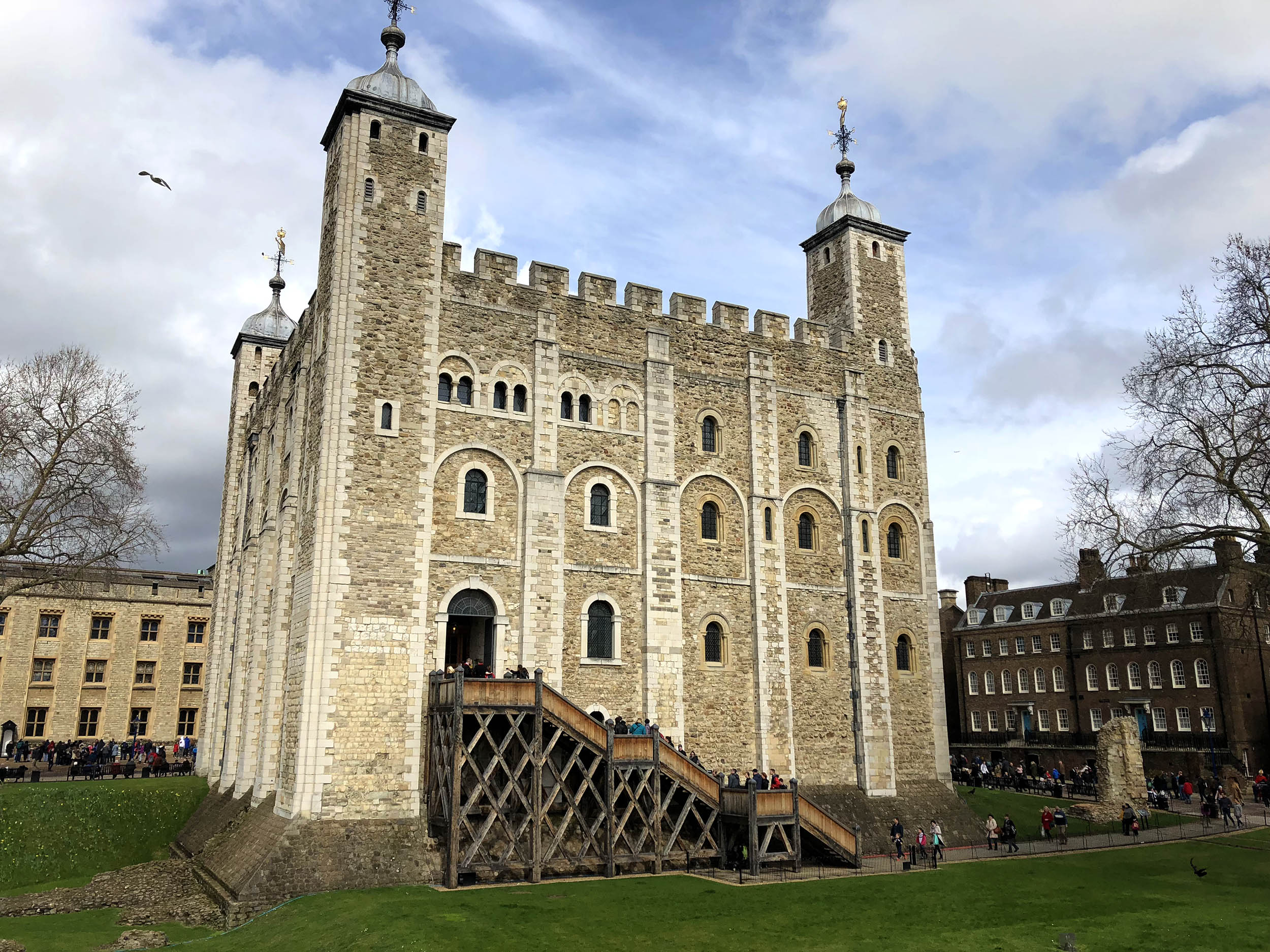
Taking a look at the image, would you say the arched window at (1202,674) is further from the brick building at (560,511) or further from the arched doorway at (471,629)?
the arched doorway at (471,629)

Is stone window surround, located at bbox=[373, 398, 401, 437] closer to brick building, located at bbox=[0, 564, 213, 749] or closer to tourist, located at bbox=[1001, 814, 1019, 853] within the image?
tourist, located at bbox=[1001, 814, 1019, 853]

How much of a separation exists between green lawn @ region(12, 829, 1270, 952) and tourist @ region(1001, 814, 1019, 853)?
4.47 m

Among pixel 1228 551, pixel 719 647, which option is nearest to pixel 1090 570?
pixel 1228 551

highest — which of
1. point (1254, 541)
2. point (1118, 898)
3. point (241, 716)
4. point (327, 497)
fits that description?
point (327, 497)

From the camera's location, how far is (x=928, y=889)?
22.3 m

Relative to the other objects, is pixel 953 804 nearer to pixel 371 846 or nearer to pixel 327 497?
pixel 371 846

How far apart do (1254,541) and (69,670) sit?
4545cm

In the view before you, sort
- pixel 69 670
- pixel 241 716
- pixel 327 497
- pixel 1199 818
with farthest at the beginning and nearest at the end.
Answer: pixel 69 670
pixel 1199 818
pixel 241 716
pixel 327 497

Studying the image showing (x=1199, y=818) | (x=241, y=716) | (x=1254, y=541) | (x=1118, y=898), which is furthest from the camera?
(x=1199, y=818)

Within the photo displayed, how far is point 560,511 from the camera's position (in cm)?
2738

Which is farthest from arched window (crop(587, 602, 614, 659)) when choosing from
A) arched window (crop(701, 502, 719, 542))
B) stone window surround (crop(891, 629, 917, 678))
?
stone window surround (crop(891, 629, 917, 678))

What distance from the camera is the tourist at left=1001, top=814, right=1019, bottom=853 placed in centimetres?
2861

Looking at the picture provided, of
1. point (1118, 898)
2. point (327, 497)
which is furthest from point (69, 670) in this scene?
point (1118, 898)

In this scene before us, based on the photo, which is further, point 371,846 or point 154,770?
point 154,770
